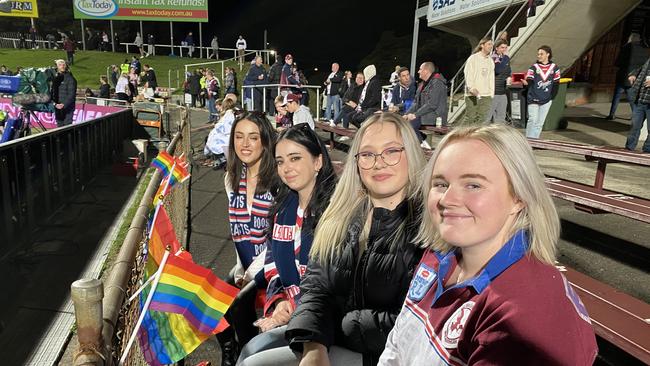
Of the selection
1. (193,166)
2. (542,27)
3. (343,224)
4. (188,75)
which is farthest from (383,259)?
(188,75)

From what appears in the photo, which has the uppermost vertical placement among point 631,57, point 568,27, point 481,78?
point 568,27

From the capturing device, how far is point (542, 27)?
1144 centimetres

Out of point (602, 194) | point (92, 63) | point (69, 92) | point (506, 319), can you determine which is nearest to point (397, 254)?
point (506, 319)

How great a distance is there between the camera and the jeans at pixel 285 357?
1983 millimetres

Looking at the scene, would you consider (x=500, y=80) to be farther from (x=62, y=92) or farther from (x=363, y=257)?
(x=62, y=92)

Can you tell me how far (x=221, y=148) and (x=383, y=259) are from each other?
5.75m

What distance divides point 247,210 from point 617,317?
232 centimetres

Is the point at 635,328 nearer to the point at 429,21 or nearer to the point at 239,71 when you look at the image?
the point at 429,21

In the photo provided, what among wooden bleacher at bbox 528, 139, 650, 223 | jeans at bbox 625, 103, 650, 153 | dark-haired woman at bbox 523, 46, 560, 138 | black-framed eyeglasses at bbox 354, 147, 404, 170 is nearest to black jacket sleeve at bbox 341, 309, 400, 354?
black-framed eyeglasses at bbox 354, 147, 404, 170

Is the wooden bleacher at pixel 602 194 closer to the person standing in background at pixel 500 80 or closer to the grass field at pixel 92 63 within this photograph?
the person standing in background at pixel 500 80

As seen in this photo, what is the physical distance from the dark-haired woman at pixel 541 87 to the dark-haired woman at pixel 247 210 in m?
5.54

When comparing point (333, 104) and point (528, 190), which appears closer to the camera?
point (528, 190)

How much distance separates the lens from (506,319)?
102cm

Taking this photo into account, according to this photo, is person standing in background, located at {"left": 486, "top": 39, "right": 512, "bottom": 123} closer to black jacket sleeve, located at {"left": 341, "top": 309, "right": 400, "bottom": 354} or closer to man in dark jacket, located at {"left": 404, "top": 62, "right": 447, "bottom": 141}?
man in dark jacket, located at {"left": 404, "top": 62, "right": 447, "bottom": 141}
